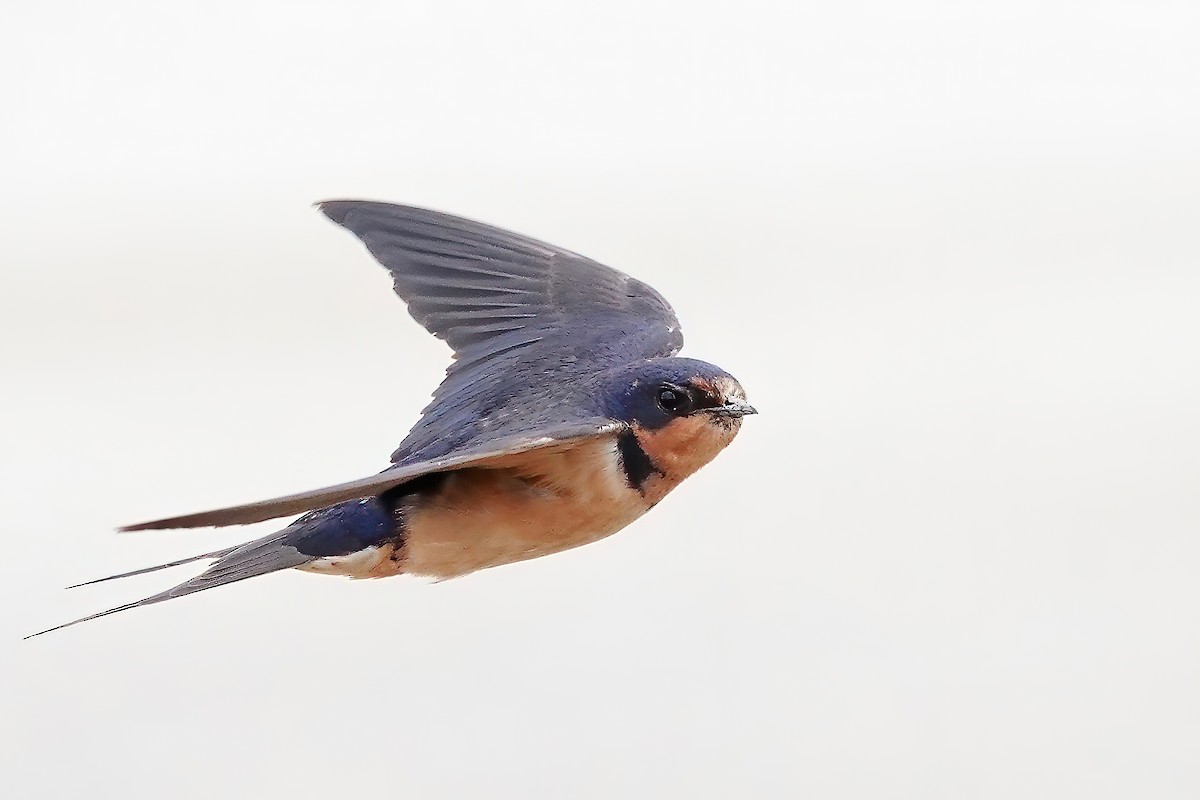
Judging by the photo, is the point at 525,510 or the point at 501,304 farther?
the point at 501,304

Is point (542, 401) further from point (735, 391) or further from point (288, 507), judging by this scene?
point (288, 507)

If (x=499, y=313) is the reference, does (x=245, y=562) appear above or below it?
below

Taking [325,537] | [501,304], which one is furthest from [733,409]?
[501,304]

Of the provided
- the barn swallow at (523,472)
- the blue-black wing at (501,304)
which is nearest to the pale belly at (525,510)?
the barn swallow at (523,472)

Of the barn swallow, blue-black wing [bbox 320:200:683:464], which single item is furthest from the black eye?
blue-black wing [bbox 320:200:683:464]

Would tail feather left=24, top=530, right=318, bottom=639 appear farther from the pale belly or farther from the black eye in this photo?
the black eye

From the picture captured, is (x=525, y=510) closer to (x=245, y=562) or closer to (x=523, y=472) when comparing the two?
(x=523, y=472)
